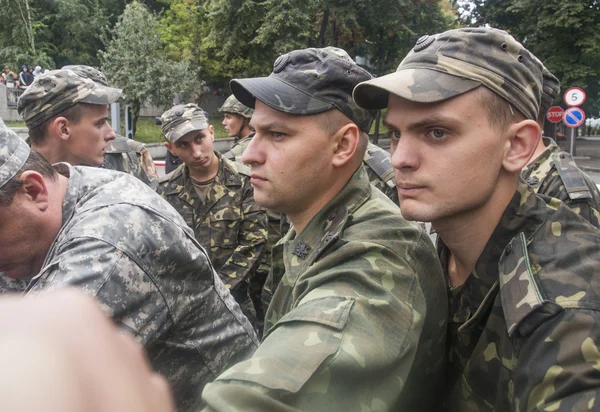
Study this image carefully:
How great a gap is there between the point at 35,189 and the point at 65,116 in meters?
2.13

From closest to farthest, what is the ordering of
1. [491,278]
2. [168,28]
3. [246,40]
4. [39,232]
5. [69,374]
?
[69,374]
[491,278]
[39,232]
[246,40]
[168,28]

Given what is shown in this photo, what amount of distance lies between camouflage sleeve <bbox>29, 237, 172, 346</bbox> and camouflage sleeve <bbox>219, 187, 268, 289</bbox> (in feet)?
9.12

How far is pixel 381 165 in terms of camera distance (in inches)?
177

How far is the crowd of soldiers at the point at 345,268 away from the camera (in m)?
1.21

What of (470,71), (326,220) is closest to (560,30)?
(326,220)

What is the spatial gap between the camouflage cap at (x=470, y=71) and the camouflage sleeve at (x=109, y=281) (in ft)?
3.29

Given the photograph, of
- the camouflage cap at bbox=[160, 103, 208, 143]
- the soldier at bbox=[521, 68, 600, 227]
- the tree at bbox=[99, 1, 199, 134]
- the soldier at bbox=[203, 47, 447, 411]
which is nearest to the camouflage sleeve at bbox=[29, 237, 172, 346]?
the soldier at bbox=[203, 47, 447, 411]

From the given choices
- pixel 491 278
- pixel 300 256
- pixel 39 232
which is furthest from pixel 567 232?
pixel 39 232

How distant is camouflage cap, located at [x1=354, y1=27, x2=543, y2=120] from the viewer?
1.70m

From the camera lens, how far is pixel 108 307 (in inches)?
71.7

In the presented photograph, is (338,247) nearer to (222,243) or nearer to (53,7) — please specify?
(222,243)

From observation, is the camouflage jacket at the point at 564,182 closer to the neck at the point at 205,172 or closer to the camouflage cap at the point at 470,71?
the camouflage cap at the point at 470,71

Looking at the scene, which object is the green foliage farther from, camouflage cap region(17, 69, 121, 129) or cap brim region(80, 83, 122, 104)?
camouflage cap region(17, 69, 121, 129)

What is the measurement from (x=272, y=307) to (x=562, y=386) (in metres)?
1.08
